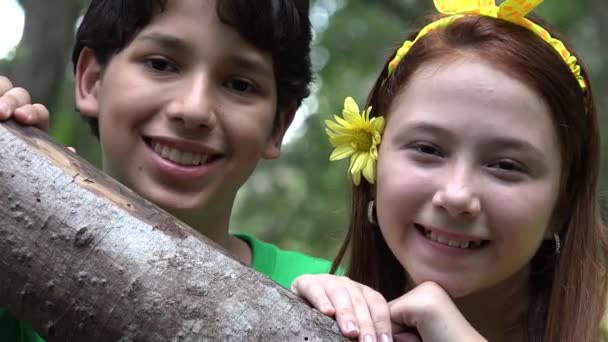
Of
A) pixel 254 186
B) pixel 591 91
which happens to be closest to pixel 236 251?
pixel 591 91

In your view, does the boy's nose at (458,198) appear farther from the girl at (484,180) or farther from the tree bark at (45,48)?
the tree bark at (45,48)

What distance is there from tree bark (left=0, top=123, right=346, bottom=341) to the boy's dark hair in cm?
108

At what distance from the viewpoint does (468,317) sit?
2.30m

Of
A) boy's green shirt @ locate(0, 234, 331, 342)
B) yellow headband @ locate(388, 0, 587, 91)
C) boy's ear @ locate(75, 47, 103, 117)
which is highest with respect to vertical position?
yellow headband @ locate(388, 0, 587, 91)

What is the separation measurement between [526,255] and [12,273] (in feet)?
4.09

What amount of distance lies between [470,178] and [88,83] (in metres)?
1.47

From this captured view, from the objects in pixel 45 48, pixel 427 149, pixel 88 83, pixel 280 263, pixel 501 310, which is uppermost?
pixel 427 149

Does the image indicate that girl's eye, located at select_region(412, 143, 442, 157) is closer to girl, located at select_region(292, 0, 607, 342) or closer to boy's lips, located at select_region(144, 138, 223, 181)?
girl, located at select_region(292, 0, 607, 342)

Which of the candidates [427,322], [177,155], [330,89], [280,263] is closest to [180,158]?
[177,155]

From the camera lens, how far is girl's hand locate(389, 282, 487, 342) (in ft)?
5.36

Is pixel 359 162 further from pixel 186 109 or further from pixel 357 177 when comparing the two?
pixel 186 109

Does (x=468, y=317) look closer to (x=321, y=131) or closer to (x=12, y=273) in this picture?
(x=12, y=273)

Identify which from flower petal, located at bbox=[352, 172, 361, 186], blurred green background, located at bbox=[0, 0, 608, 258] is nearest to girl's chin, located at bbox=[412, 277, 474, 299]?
flower petal, located at bbox=[352, 172, 361, 186]

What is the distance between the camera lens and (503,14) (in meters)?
2.27
